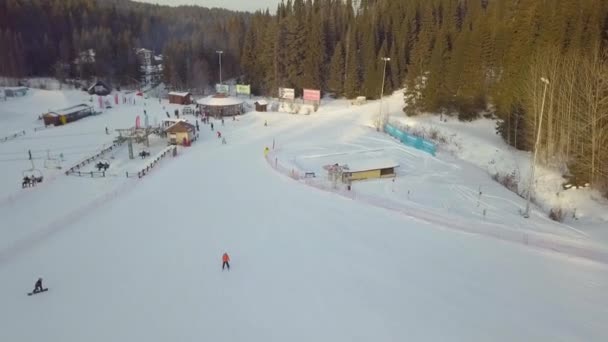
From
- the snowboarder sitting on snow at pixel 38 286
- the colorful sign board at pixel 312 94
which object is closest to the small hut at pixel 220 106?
the colorful sign board at pixel 312 94

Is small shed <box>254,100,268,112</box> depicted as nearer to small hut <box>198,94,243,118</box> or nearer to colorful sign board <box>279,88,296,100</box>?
small hut <box>198,94,243,118</box>

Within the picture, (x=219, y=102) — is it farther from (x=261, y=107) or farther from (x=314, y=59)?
(x=314, y=59)

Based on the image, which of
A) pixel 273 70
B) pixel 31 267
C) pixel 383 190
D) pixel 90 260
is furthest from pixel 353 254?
pixel 273 70

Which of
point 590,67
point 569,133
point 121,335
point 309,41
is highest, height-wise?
point 309,41

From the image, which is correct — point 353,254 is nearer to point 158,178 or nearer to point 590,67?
point 158,178

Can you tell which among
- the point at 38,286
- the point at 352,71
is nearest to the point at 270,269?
the point at 38,286

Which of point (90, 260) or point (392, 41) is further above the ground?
point (392, 41)
